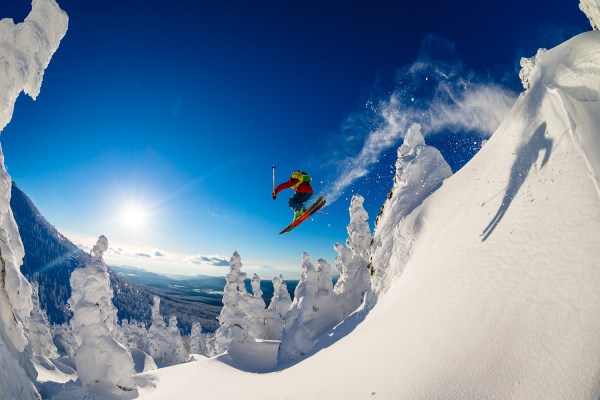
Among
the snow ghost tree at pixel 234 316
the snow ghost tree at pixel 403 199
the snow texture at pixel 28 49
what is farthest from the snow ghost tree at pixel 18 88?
the snow ghost tree at pixel 234 316

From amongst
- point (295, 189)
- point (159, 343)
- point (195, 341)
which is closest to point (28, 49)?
point (295, 189)

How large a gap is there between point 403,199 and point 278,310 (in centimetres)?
2916

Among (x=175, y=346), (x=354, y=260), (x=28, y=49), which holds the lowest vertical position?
(x=175, y=346)

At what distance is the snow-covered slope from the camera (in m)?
6.02

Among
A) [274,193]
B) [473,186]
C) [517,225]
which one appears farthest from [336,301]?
[517,225]

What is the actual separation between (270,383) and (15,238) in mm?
12170

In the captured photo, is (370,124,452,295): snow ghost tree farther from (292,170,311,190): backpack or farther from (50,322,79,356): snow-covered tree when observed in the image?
(50,322,79,356): snow-covered tree

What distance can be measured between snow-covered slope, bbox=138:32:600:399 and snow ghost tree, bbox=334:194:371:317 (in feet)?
44.3

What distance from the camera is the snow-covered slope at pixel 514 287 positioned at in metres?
6.02

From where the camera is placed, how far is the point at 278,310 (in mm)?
45625

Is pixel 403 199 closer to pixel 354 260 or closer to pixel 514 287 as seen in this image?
pixel 354 260

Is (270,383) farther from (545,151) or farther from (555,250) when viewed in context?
(545,151)

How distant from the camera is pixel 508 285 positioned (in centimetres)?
805

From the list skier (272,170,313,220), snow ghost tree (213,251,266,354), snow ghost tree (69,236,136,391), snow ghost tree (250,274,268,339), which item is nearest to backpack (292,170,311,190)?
skier (272,170,313,220)
